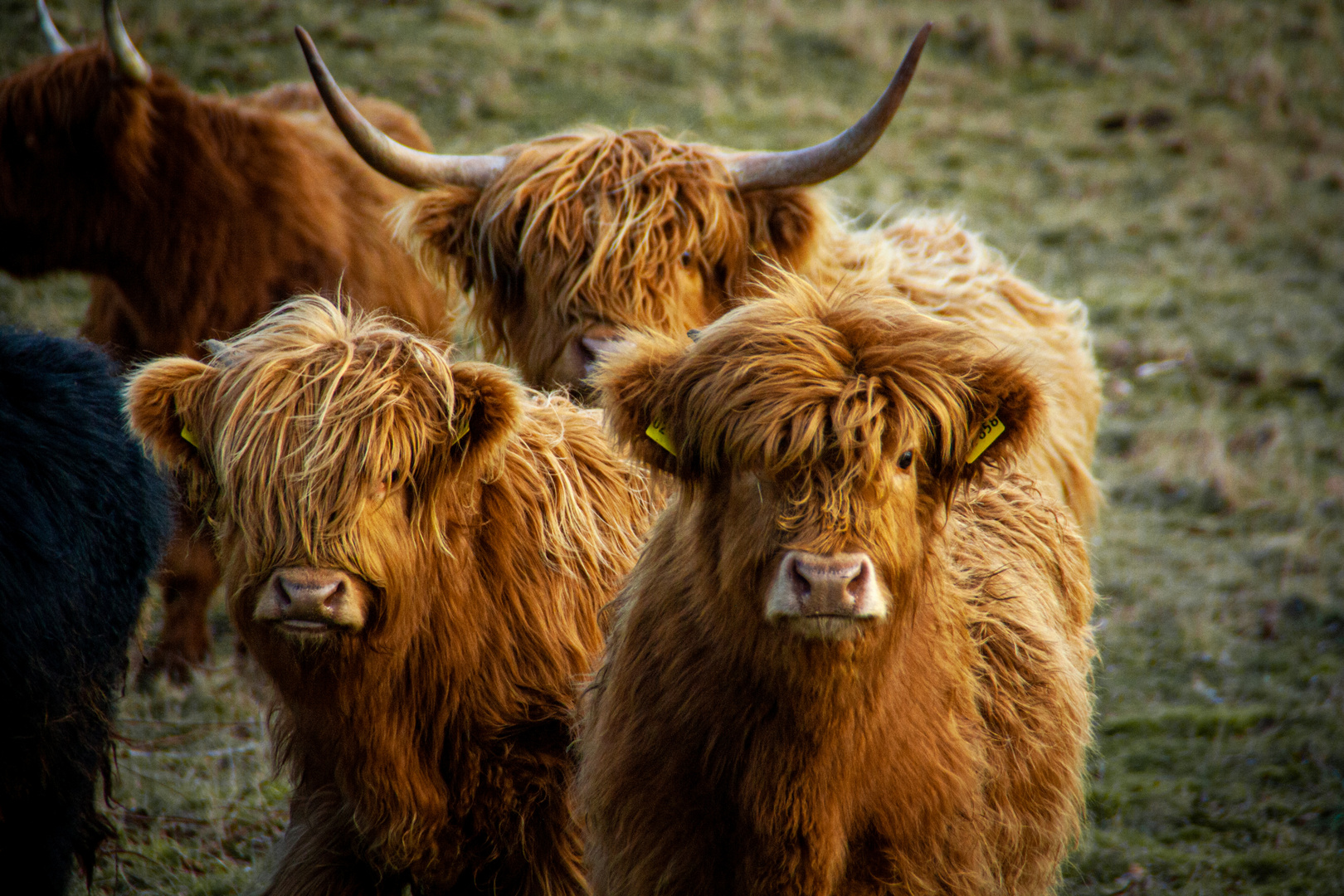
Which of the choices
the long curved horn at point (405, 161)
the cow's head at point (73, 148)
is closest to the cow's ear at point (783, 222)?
the long curved horn at point (405, 161)

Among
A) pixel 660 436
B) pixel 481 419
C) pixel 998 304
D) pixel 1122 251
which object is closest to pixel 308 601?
pixel 481 419

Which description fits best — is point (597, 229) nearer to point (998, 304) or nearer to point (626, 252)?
point (626, 252)

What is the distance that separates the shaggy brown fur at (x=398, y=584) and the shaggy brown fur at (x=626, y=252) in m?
1.18

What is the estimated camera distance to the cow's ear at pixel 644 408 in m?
2.66

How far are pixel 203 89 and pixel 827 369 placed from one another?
9558 mm

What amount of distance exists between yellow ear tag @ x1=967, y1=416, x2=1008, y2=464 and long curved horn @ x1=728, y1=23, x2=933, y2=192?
1.80 metres

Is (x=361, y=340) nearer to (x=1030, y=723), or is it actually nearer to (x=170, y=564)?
(x=1030, y=723)

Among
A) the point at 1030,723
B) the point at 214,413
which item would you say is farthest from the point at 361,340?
the point at 1030,723

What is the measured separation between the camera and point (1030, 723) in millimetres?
3023

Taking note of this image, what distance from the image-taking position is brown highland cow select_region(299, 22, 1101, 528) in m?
4.26

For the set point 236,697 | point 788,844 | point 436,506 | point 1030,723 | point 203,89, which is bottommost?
point 236,697

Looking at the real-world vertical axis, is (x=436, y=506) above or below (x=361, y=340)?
below

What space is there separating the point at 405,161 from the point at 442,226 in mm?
275

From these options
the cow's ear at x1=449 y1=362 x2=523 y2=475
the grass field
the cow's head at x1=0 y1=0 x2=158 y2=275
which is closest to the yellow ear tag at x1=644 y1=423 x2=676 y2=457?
the cow's ear at x1=449 y1=362 x2=523 y2=475
